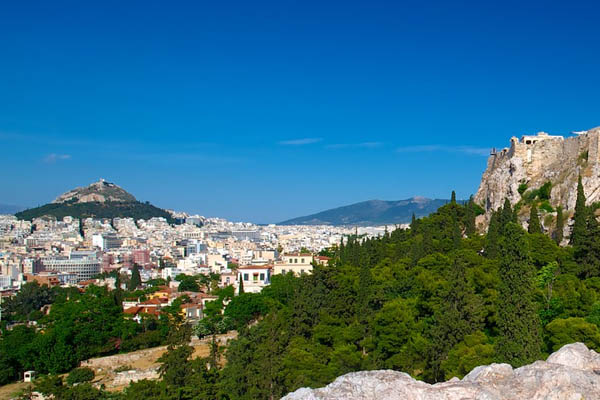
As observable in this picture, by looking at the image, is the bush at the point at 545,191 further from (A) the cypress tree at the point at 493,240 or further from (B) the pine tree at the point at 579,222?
(A) the cypress tree at the point at 493,240

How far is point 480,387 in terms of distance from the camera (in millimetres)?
5105

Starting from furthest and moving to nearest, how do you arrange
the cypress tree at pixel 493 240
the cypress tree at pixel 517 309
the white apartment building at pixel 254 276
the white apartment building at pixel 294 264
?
the white apartment building at pixel 294 264
the white apartment building at pixel 254 276
the cypress tree at pixel 493 240
the cypress tree at pixel 517 309

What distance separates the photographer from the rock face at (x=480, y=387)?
196 inches

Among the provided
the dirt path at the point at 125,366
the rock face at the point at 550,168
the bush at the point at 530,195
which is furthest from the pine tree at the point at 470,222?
the dirt path at the point at 125,366

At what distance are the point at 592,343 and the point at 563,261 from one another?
34.8 ft

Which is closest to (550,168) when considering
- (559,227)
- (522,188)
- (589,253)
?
(522,188)

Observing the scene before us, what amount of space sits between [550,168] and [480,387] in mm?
38073

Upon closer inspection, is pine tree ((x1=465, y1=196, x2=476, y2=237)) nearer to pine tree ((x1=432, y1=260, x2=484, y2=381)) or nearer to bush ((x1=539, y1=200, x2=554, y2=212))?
bush ((x1=539, y1=200, x2=554, y2=212))

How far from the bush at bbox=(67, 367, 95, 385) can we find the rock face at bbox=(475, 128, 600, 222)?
27738 mm

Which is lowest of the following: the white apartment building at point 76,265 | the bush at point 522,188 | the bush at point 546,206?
the white apartment building at point 76,265

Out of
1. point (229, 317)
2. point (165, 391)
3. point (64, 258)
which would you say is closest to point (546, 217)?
point (229, 317)

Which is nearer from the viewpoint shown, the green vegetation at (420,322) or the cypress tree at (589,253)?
the green vegetation at (420,322)

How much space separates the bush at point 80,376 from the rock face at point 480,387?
24750 millimetres

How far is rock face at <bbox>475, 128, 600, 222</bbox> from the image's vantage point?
110ft
